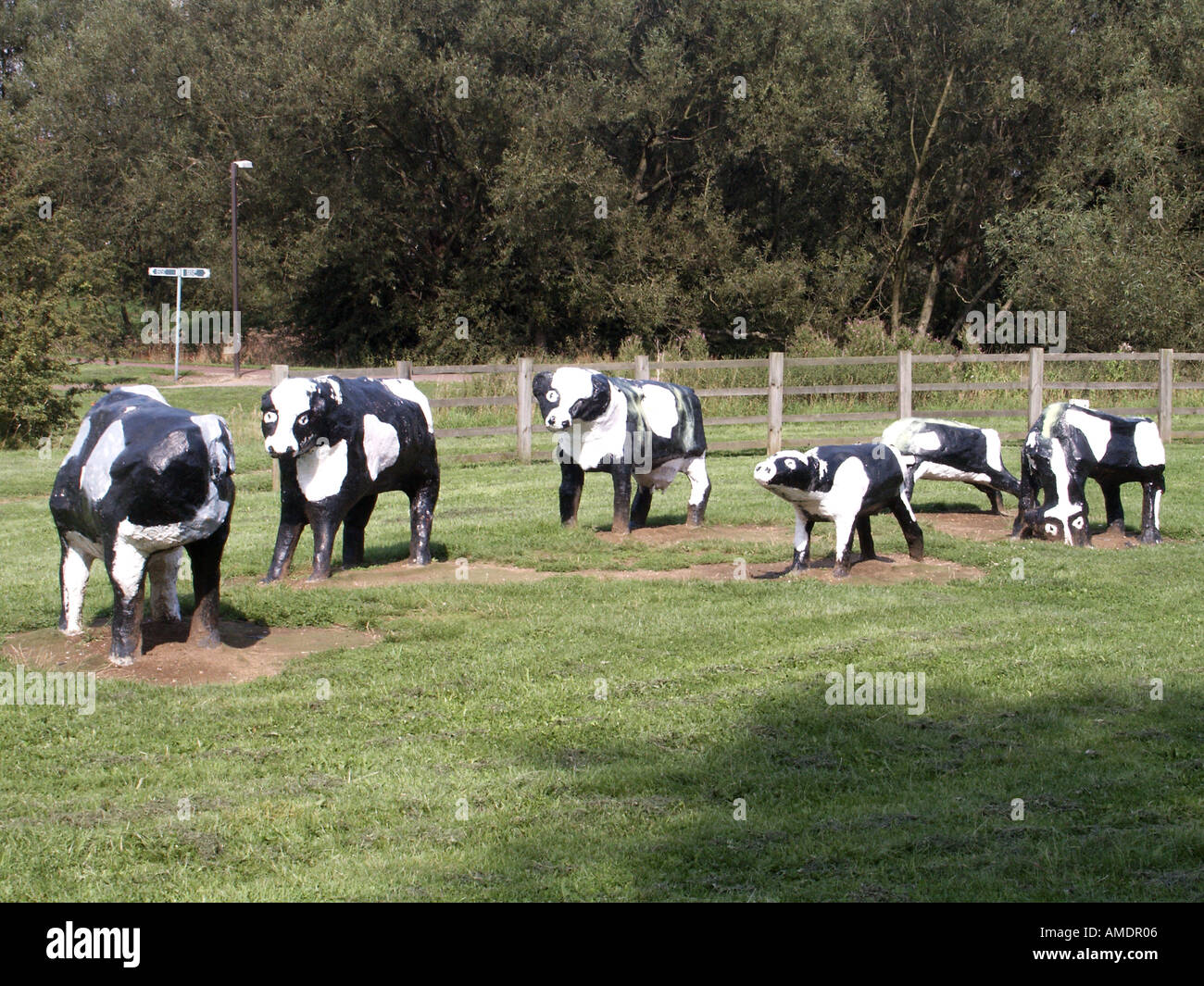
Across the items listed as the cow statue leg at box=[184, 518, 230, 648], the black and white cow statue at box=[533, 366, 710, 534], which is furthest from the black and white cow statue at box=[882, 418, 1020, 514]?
the cow statue leg at box=[184, 518, 230, 648]

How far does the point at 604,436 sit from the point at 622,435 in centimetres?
18

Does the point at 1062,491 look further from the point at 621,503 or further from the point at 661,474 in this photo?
the point at 621,503

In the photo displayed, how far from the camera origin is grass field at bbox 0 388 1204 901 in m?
4.89

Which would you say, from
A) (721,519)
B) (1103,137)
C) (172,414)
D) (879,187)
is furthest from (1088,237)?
(172,414)

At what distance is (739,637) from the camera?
8656mm

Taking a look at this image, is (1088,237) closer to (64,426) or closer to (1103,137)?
(1103,137)

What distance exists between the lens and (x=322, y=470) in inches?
400

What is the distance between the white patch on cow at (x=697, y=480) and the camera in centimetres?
1322

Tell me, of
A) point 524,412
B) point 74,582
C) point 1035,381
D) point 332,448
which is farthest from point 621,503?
point 1035,381

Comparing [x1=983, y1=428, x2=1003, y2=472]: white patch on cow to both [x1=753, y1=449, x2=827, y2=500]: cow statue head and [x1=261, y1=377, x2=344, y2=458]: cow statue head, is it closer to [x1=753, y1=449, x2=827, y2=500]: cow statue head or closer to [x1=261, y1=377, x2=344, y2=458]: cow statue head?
[x1=753, y1=449, x2=827, y2=500]: cow statue head

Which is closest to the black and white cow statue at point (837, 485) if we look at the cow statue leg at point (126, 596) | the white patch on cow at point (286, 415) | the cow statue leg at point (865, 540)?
the cow statue leg at point (865, 540)

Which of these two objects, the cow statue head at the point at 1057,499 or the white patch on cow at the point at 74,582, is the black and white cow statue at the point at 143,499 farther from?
the cow statue head at the point at 1057,499

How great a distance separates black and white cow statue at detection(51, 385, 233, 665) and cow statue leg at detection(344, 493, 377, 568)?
10.3 feet

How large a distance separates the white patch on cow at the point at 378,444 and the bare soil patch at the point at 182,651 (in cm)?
182
